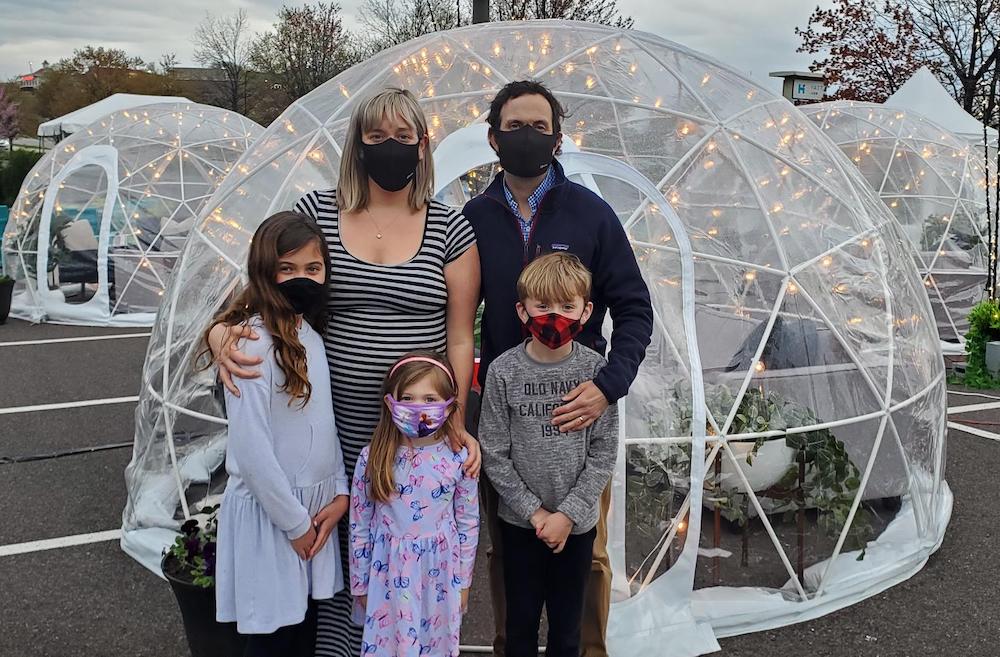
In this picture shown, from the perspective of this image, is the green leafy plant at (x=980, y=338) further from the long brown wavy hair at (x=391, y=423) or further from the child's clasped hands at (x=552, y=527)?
the long brown wavy hair at (x=391, y=423)

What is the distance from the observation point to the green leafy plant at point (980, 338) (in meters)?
8.92

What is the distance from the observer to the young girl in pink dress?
8.23 ft

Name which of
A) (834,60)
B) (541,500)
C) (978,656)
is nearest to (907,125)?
(978,656)

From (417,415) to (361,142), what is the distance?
0.85m

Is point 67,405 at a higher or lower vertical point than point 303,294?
lower

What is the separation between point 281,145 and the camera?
4809 millimetres

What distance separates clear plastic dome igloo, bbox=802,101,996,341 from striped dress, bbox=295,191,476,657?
9.92 meters

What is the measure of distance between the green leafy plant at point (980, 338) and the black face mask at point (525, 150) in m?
7.85

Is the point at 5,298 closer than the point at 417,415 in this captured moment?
No

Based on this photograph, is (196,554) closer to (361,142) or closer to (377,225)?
(377,225)

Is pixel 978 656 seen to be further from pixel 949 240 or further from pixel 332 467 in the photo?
pixel 949 240

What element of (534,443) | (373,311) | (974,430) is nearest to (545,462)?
(534,443)

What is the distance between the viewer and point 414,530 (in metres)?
2.54

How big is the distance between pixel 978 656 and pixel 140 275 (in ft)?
37.8
